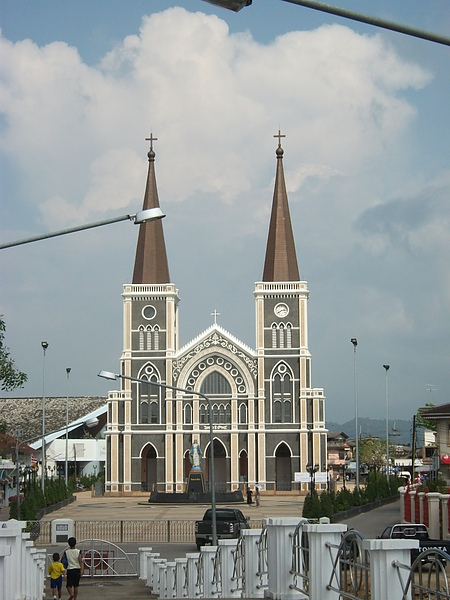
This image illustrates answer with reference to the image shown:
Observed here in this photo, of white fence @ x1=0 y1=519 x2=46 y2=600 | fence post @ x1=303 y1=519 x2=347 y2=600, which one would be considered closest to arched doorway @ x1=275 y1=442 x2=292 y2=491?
white fence @ x1=0 y1=519 x2=46 y2=600

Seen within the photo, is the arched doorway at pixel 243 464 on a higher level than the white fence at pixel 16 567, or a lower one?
lower

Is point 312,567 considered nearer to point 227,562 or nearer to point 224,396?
point 227,562

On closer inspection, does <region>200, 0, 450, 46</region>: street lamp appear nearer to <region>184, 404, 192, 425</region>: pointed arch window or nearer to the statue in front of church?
the statue in front of church

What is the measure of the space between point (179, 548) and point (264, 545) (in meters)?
25.4

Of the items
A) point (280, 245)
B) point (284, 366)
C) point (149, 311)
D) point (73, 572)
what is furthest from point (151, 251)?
point (73, 572)

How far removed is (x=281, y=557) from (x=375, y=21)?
7.18 metres

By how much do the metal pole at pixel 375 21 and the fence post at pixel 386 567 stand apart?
457 cm

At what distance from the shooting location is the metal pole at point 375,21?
884 centimetres

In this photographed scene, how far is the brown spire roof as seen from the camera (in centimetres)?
8550

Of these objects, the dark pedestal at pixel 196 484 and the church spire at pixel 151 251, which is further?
the church spire at pixel 151 251

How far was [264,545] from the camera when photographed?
1474 cm

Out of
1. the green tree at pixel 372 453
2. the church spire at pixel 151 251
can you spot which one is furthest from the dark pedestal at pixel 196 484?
the green tree at pixel 372 453

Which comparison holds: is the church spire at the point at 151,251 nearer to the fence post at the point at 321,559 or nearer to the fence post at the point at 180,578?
the fence post at the point at 180,578

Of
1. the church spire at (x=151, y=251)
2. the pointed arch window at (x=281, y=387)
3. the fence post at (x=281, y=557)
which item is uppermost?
the church spire at (x=151, y=251)
